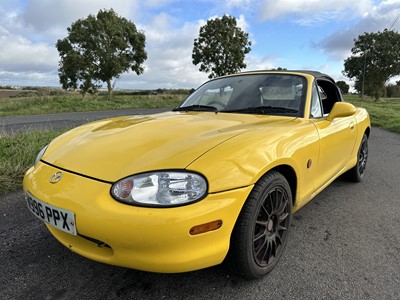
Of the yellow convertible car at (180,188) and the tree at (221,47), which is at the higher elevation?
the tree at (221,47)

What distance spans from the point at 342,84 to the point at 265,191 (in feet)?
178

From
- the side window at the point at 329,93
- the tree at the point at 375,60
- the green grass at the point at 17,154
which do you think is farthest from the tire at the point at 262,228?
the tree at the point at 375,60

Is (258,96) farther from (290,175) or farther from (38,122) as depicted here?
(38,122)

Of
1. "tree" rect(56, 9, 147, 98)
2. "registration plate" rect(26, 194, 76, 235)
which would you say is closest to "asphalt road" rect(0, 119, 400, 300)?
"registration plate" rect(26, 194, 76, 235)

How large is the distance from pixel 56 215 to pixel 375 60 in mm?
40549

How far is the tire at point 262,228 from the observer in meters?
1.69

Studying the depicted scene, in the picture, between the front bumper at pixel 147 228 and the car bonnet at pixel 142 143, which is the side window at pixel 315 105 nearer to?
the car bonnet at pixel 142 143

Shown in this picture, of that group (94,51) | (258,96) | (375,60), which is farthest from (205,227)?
(375,60)

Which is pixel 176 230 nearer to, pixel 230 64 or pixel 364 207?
pixel 364 207

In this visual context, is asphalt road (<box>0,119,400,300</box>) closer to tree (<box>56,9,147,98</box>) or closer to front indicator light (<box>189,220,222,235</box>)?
front indicator light (<box>189,220,222,235</box>)

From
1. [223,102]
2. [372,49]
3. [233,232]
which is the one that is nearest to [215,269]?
[233,232]

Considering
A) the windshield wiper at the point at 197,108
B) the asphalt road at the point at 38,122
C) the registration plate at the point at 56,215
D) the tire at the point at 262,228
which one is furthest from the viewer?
the asphalt road at the point at 38,122

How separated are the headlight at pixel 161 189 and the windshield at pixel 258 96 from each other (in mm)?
1344

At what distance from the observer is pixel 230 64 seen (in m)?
28.5
